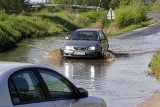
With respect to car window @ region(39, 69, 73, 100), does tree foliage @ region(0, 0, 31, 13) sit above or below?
below

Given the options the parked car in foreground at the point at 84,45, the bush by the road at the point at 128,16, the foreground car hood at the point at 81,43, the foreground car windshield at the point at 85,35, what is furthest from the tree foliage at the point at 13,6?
the foreground car hood at the point at 81,43

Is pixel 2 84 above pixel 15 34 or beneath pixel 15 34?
above

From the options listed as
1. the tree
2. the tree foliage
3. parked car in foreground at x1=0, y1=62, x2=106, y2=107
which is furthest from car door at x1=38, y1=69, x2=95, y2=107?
the tree

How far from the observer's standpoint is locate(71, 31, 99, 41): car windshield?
946 inches

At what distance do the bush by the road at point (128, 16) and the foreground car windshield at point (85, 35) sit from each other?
34722mm

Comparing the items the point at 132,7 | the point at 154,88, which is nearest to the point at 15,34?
the point at 154,88

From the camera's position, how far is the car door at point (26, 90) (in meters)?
5.75

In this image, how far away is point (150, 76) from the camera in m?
17.1

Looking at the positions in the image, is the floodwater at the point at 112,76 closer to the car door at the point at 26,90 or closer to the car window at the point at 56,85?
the car window at the point at 56,85

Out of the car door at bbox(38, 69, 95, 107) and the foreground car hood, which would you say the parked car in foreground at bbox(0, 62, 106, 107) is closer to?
the car door at bbox(38, 69, 95, 107)

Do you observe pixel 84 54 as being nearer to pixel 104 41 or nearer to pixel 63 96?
pixel 104 41

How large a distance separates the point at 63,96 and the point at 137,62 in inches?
624

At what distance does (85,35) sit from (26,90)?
18.3m

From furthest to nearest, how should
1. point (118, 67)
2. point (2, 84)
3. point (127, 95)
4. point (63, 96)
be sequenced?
point (118, 67) → point (127, 95) → point (63, 96) → point (2, 84)
